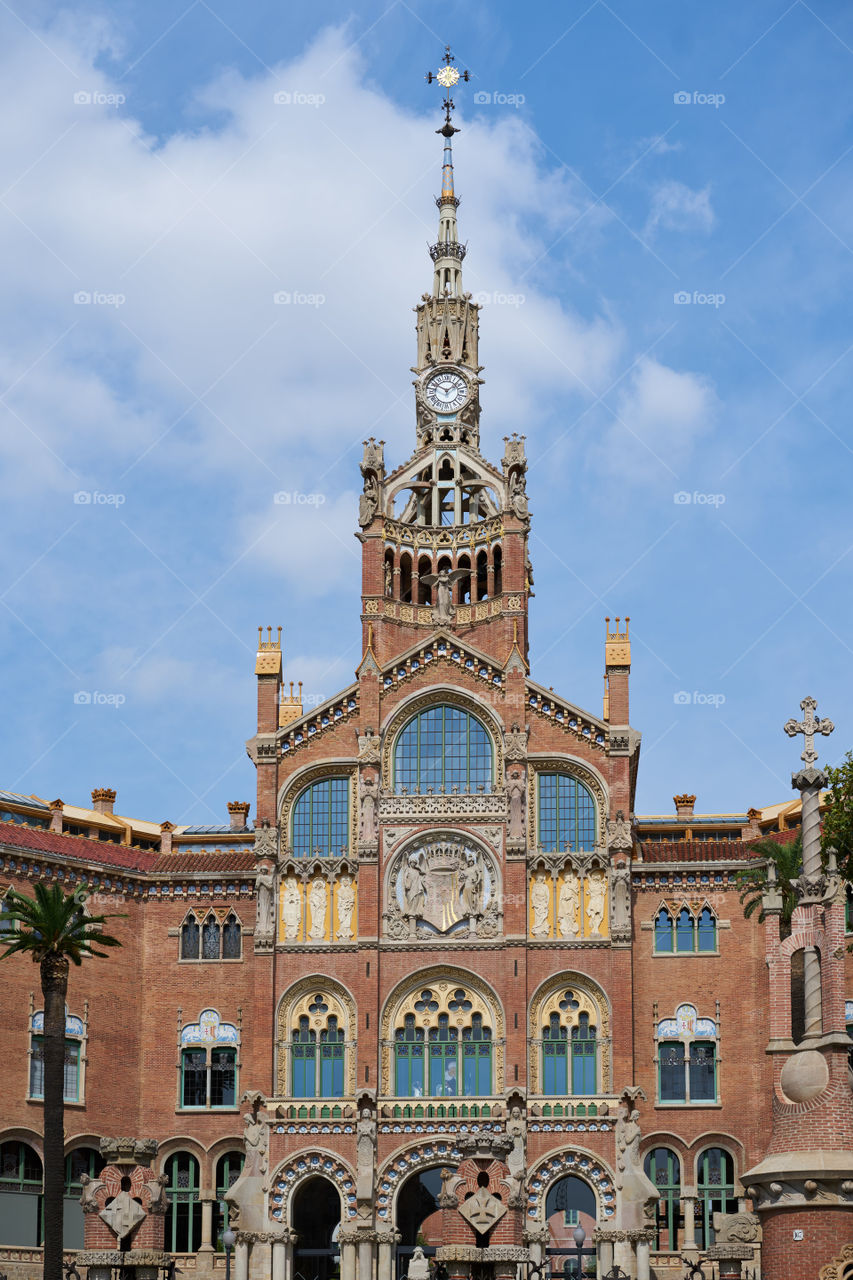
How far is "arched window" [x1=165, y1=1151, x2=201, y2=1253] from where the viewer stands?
7881 centimetres

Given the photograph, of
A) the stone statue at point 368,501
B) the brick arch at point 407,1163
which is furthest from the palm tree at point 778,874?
the stone statue at point 368,501

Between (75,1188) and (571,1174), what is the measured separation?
19055 mm

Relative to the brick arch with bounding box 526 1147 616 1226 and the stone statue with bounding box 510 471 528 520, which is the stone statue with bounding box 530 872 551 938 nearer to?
the brick arch with bounding box 526 1147 616 1226

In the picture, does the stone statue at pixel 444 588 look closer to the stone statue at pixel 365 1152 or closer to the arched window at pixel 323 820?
the arched window at pixel 323 820

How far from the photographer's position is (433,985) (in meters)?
78.4

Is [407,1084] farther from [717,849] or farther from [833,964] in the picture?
[833,964]

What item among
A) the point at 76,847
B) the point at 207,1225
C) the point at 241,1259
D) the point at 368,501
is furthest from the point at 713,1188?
the point at 368,501

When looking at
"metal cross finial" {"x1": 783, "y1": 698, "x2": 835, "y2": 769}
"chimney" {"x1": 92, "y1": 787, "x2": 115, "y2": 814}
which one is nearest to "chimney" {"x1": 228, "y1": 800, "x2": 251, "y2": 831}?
"chimney" {"x1": 92, "y1": 787, "x2": 115, "y2": 814}

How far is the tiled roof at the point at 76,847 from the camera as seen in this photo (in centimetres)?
7919

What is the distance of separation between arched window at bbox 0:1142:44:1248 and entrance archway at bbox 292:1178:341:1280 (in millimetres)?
9709

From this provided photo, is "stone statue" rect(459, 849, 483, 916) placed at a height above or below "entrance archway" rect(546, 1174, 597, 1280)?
above

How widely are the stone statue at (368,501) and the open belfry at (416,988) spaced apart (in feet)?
0.48

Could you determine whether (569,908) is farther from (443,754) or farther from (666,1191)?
(666,1191)

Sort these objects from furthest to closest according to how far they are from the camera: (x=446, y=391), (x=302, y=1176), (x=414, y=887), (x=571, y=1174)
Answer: (x=446, y=391)
(x=414, y=887)
(x=302, y=1176)
(x=571, y=1174)
